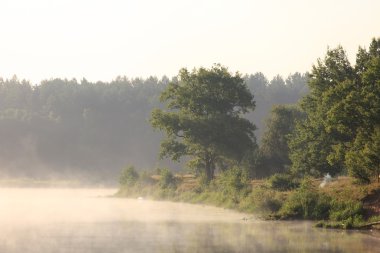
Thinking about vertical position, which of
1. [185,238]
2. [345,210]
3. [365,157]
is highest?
[365,157]

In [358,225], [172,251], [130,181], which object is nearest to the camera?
[172,251]

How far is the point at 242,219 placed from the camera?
5547 cm

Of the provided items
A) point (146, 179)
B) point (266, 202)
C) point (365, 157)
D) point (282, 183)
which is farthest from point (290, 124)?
point (365, 157)

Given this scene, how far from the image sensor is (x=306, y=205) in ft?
179

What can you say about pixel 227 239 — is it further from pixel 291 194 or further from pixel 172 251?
pixel 291 194

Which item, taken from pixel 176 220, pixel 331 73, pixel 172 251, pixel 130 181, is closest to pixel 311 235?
pixel 172 251

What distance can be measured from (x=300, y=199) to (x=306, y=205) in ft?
2.86

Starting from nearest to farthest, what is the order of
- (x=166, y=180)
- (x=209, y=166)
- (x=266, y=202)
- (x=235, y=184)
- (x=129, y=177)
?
(x=266, y=202)
(x=235, y=184)
(x=209, y=166)
(x=166, y=180)
(x=129, y=177)

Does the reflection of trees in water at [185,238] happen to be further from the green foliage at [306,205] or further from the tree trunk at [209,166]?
the tree trunk at [209,166]

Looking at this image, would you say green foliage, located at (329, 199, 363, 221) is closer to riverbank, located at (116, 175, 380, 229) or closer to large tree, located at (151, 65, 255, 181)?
riverbank, located at (116, 175, 380, 229)

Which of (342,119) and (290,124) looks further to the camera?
(290,124)

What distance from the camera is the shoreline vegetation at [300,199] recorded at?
49250mm

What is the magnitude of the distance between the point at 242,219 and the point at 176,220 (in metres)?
4.90

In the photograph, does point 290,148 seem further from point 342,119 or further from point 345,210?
point 345,210
